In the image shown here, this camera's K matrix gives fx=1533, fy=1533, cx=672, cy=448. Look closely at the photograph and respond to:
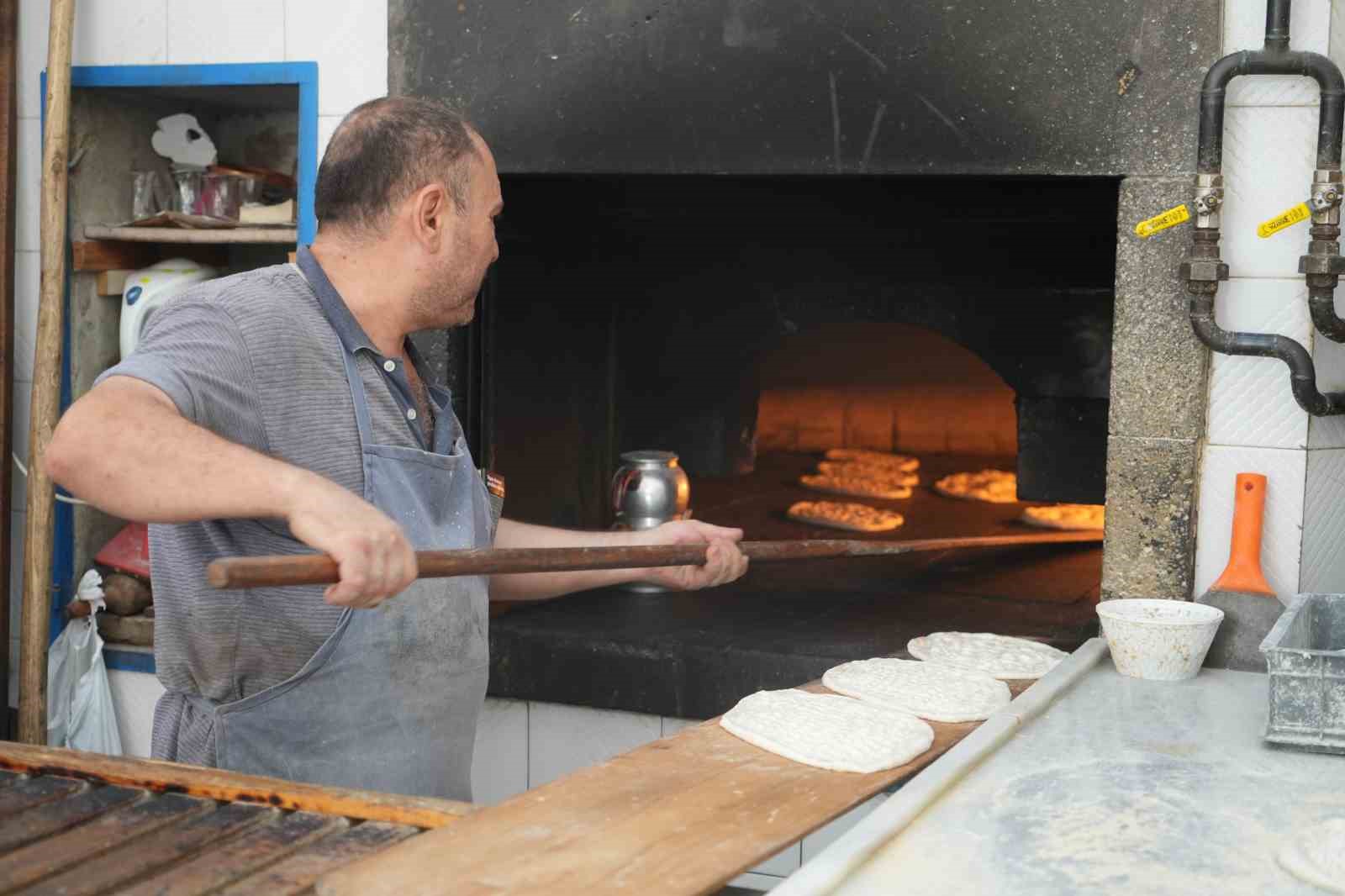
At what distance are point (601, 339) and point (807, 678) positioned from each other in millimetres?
1366

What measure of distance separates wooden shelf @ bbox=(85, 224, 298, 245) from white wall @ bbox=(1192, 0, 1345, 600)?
6.36ft

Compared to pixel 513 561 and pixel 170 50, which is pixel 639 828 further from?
pixel 170 50

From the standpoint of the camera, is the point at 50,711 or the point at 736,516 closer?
the point at 50,711

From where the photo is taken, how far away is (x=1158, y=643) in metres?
2.38

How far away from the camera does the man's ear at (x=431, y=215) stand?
211cm

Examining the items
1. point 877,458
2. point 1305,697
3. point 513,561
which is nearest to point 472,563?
point 513,561

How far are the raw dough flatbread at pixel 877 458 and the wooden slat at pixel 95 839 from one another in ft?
10.8

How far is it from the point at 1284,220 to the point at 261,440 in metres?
1.66

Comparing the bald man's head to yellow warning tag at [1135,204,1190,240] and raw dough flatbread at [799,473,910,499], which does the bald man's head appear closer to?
yellow warning tag at [1135,204,1190,240]

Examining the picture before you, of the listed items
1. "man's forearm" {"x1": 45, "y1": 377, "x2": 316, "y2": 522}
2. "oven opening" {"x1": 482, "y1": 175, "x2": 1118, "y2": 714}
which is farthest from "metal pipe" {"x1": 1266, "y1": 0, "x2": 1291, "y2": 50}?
"man's forearm" {"x1": 45, "y1": 377, "x2": 316, "y2": 522}

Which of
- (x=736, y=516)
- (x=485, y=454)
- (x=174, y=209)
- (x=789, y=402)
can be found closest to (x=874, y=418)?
(x=789, y=402)

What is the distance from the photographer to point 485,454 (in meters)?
3.41

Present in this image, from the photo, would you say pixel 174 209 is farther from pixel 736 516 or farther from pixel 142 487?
pixel 142 487

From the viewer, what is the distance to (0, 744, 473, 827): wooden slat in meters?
1.72
